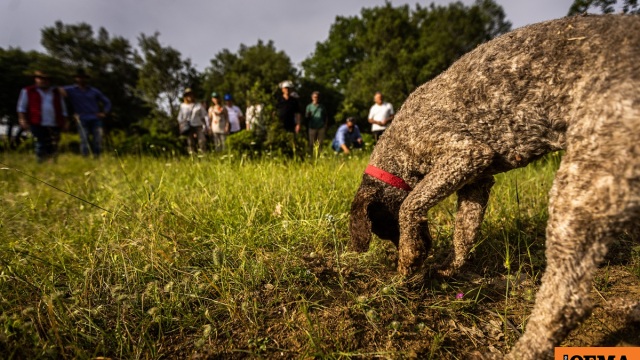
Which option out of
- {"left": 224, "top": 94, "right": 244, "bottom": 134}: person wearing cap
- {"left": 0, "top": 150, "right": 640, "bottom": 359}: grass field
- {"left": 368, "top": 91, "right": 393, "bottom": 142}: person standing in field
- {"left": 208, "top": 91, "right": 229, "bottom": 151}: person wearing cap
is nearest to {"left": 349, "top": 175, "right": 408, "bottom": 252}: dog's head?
{"left": 0, "top": 150, "right": 640, "bottom": 359}: grass field

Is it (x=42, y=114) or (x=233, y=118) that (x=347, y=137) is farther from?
(x=42, y=114)

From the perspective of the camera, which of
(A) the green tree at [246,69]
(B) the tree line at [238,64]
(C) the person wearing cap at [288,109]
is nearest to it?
(C) the person wearing cap at [288,109]

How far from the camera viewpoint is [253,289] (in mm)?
2074

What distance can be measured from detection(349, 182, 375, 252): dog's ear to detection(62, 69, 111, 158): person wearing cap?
25.1 feet

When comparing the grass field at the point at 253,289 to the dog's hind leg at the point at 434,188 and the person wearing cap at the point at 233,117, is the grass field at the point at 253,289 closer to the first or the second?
the dog's hind leg at the point at 434,188

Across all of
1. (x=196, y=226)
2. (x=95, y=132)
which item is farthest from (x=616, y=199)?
(x=95, y=132)

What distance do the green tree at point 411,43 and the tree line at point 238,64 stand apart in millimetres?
87

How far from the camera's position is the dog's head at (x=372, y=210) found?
2283 mm

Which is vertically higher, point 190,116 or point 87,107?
point 87,107

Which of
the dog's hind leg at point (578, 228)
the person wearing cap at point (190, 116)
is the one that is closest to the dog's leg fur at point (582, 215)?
the dog's hind leg at point (578, 228)

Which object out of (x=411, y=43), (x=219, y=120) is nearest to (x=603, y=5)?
(x=219, y=120)

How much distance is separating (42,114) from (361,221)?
8.28m

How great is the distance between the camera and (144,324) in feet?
5.79

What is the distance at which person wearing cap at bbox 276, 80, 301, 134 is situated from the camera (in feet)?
25.5
